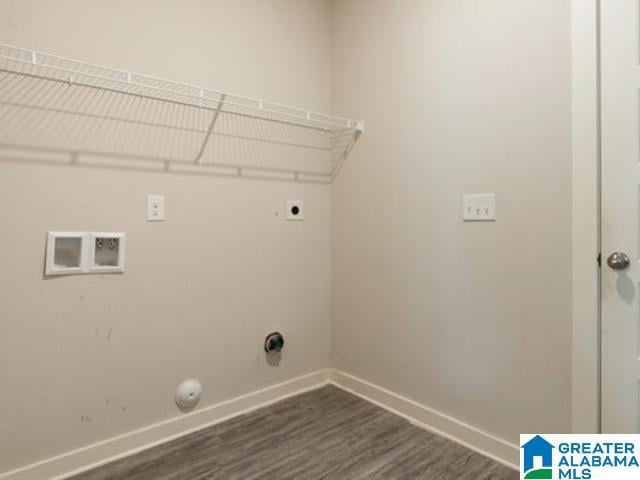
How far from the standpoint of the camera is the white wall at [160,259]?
1.43 m

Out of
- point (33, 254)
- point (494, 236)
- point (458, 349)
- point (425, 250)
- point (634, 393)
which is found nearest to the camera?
point (634, 393)

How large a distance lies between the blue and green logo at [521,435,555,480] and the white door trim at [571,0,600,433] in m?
0.14

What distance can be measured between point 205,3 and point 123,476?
213cm

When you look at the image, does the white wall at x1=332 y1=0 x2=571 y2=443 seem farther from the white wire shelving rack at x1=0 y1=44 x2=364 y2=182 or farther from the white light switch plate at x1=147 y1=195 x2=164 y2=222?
the white light switch plate at x1=147 y1=195 x2=164 y2=222

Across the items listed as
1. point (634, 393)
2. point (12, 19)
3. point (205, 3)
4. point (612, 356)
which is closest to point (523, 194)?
point (612, 356)

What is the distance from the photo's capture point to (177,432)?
1.77m

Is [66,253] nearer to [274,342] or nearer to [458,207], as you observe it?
[274,342]

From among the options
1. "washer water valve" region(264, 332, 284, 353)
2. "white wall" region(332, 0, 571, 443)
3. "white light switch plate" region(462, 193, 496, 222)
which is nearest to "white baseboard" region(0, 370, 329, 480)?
"washer water valve" region(264, 332, 284, 353)

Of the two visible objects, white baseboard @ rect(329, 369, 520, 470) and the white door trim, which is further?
white baseboard @ rect(329, 369, 520, 470)

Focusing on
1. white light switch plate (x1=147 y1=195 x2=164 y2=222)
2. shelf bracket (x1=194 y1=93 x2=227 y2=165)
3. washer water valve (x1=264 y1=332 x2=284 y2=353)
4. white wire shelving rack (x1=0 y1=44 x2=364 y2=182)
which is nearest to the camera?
white wire shelving rack (x1=0 y1=44 x2=364 y2=182)

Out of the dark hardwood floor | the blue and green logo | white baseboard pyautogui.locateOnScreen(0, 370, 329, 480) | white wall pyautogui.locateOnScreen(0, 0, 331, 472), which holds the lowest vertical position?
the dark hardwood floor

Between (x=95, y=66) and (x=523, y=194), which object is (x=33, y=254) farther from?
(x=523, y=194)

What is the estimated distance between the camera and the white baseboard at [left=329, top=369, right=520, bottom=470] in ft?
5.22

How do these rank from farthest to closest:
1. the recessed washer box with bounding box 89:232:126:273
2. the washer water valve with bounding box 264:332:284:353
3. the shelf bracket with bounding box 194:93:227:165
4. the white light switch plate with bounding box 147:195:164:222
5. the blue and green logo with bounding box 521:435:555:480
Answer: the washer water valve with bounding box 264:332:284:353, the shelf bracket with bounding box 194:93:227:165, the white light switch plate with bounding box 147:195:164:222, the recessed washer box with bounding box 89:232:126:273, the blue and green logo with bounding box 521:435:555:480
